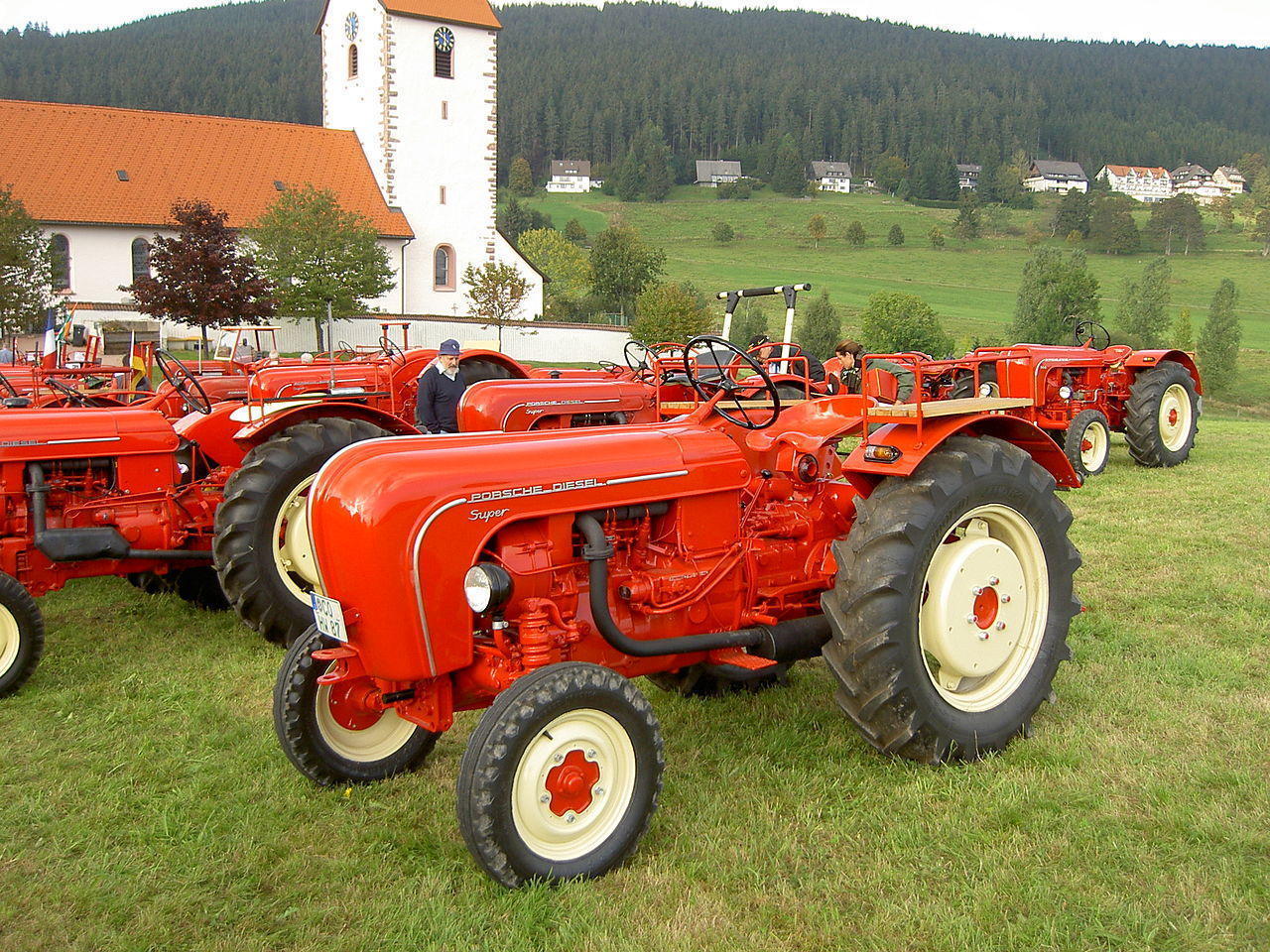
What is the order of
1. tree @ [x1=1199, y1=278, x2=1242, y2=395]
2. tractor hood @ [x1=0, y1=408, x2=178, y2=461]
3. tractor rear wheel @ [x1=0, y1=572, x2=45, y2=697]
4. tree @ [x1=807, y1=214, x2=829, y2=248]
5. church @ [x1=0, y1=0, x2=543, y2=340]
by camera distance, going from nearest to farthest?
tractor rear wheel @ [x1=0, y1=572, x2=45, y2=697], tractor hood @ [x1=0, y1=408, x2=178, y2=461], church @ [x1=0, y1=0, x2=543, y2=340], tree @ [x1=1199, y1=278, x2=1242, y2=395], tree @ [x1=807, y1=214, x2=829, y2=248]

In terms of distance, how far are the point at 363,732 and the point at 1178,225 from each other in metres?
82.0

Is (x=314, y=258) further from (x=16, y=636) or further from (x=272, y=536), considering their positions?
(x=16, y=636)

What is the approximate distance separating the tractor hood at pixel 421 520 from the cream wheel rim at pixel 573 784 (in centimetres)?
40

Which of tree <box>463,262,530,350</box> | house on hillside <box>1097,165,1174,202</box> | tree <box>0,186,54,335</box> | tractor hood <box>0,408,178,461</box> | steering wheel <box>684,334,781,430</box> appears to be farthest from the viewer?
house on hillside <box>1097,165,1174,202</box>

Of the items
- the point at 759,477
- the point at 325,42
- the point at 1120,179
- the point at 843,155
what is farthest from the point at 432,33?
the point at 1120,179

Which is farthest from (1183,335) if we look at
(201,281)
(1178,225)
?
(1178,225)

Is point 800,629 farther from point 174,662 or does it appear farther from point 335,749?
point 174,662

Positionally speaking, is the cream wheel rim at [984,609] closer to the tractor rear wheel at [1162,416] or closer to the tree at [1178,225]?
the tractor rear wheel at [1162,416]

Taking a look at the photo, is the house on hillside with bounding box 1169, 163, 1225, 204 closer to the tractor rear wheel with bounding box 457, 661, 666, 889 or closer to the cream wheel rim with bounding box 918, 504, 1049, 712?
the cream wheel rim with bounding box 918, 504, 1049, 712

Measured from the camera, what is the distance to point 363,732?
3.72 m

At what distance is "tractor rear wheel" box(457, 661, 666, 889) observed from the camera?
2.87m

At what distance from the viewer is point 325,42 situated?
40750 millimetres

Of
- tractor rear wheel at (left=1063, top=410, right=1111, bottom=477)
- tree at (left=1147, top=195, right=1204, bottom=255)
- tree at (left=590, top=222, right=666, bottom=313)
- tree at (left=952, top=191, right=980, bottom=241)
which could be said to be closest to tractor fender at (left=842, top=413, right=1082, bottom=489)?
tractor rear wheel at (left=1063, top=410, right=1111, bottom=477)

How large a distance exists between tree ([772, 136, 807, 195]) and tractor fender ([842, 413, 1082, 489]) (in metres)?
104
